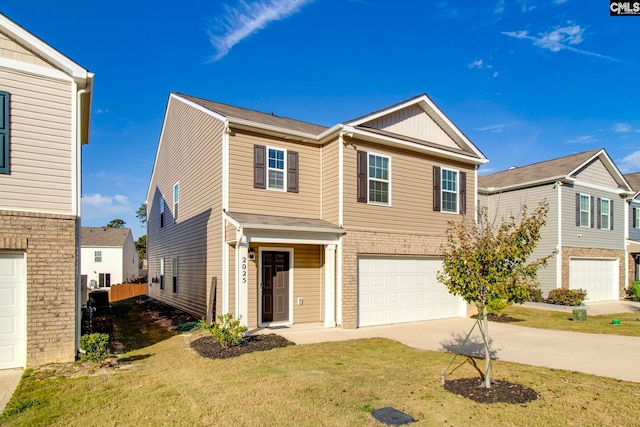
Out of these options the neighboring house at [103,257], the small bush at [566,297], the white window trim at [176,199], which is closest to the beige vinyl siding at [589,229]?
the small bush at [566,297]

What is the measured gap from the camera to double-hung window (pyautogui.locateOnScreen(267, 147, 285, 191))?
12.2m

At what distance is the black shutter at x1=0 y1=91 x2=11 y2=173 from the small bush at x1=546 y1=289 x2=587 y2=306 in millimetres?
19839

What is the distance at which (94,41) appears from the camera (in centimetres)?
1370

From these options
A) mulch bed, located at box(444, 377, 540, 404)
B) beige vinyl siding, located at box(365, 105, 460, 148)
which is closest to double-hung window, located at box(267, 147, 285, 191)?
beige vinyl siding, located at box(365, 105, 460, 148)

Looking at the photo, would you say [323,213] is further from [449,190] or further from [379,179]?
[449,190]

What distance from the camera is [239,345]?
9219 mm

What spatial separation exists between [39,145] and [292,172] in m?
6.52

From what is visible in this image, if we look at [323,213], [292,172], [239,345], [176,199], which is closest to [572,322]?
[323,213]

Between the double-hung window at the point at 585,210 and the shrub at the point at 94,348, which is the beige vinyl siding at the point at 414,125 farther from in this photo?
the double-hung window at the point at 585,210

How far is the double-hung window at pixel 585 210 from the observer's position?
20.4 m

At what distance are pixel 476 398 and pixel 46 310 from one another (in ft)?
25.2

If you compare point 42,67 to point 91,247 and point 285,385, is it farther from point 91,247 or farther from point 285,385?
point 91,247

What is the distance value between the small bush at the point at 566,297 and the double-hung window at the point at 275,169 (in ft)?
44.7

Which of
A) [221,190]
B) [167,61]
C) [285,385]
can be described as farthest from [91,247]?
[285,385]
